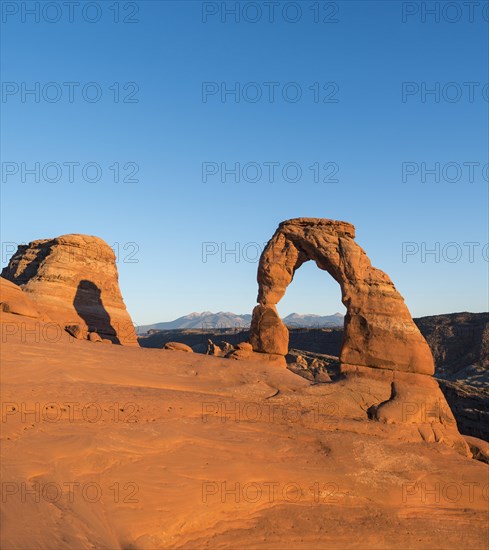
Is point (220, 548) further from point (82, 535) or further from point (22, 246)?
point (22, 246)

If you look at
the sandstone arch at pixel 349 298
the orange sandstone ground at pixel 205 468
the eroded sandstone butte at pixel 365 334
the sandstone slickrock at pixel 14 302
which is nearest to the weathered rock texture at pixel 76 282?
the sandstone slickrock at pixel 14 302

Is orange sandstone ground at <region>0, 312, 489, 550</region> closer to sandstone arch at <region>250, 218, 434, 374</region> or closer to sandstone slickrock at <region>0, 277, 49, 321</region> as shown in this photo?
sandstone arch at <region>250, 218, 434, 374</region>

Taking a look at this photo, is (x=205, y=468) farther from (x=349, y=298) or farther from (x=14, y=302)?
(x=14, y=302)

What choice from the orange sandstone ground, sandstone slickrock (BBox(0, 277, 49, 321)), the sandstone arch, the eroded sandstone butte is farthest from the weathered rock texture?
the orange sandstone ground

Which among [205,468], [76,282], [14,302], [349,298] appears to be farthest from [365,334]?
[76,282]

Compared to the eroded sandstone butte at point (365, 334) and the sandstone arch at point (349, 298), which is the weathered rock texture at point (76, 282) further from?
the eroded sandstone butte at point (365, 334)
